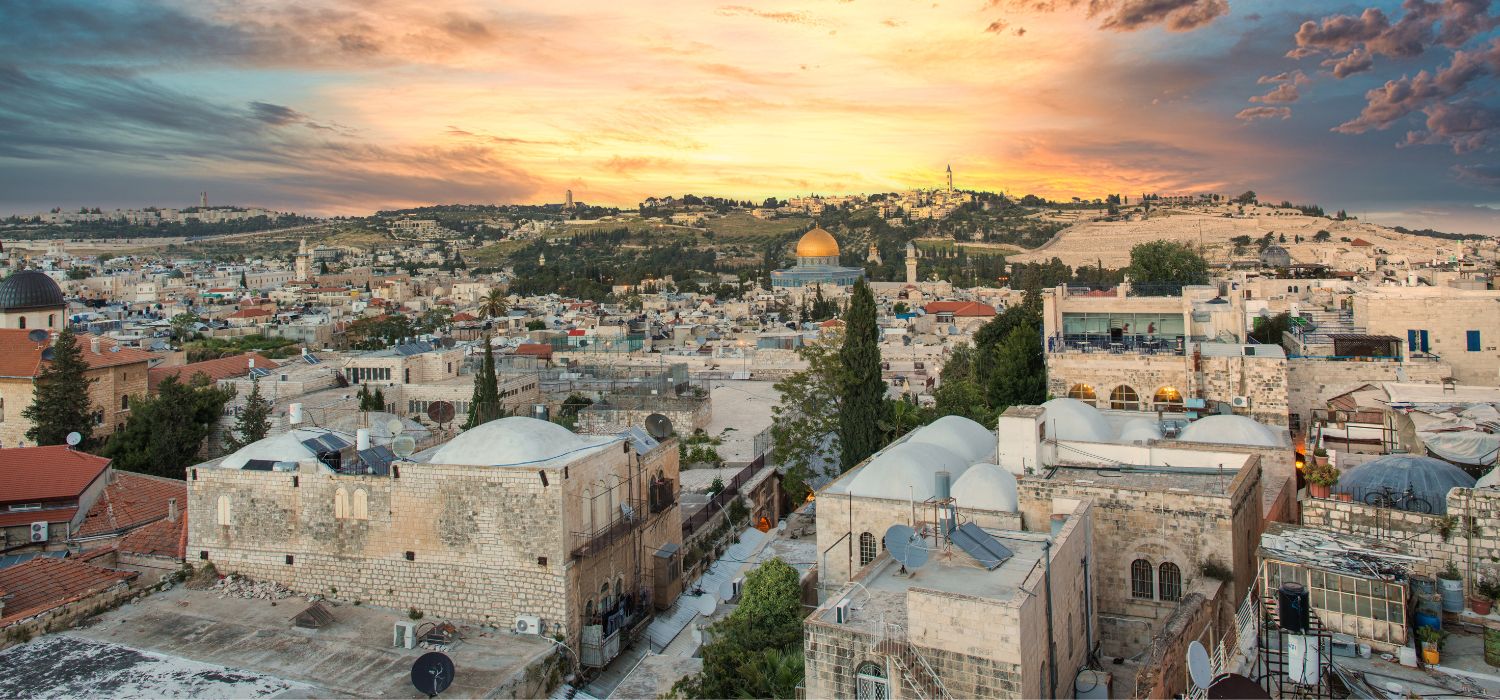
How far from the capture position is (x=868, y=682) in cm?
787

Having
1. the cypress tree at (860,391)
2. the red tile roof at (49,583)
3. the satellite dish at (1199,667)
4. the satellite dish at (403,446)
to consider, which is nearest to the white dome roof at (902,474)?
the satellite dish at (1199,667)

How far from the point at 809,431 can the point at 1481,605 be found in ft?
46.3

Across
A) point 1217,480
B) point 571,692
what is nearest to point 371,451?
point 571,692

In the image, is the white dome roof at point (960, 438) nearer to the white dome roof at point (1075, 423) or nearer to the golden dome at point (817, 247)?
the white dome roof at point (1075, 423)

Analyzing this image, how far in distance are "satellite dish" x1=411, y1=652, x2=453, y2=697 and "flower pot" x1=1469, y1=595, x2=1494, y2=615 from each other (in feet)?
33.9

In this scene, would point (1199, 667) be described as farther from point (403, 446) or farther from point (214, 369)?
point (214, 369)

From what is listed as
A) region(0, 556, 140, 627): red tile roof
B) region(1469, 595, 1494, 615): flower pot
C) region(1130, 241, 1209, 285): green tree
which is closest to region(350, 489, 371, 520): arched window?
region(0, 556, 140, 627): red tile roof

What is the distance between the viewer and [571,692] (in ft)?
38.7

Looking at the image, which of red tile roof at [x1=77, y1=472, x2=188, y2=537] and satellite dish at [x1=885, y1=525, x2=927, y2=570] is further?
red tile roof at [x1=77, y1=472, x2=188, y2=537]

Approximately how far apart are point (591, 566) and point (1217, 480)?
8.50 m

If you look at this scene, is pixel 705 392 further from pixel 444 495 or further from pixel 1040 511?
pixel 1040 511

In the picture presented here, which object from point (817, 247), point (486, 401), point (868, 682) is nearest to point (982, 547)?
point (868, 682)

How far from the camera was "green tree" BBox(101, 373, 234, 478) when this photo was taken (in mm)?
23641

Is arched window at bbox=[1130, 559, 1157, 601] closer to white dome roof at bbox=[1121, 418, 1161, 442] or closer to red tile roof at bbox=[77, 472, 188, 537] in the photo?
white dome roof at bbox=[1121, 418, 1161, 442]
